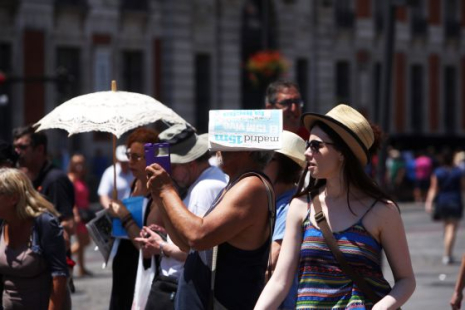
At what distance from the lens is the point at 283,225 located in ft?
19.5

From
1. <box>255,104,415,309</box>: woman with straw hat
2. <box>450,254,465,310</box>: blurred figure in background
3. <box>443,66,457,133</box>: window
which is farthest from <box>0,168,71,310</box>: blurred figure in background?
<box>443,66,457,133</box>: window

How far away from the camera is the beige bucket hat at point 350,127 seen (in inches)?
194

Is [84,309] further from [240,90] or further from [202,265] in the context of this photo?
[240,90]

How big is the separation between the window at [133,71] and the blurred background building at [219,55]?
0.10 ft

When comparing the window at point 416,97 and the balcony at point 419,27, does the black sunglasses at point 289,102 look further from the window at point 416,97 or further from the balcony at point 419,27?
the balcony at point 419,27

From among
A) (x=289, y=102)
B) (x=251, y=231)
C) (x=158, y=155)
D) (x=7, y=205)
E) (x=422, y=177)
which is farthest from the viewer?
(x=422, y=177)

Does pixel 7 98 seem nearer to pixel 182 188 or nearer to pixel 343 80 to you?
pixel 343 80

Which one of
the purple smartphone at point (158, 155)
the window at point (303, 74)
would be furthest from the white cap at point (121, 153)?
the window at point (303, 74)

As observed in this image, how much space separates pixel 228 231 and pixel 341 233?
0.55 meters

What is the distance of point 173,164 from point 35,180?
166cm

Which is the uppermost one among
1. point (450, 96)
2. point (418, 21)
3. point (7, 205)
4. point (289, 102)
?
point (289, 102)

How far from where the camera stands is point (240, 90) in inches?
1590

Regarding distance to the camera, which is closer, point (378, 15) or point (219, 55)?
point (219, 55)

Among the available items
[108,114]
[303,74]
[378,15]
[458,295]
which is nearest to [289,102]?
[108,114]
